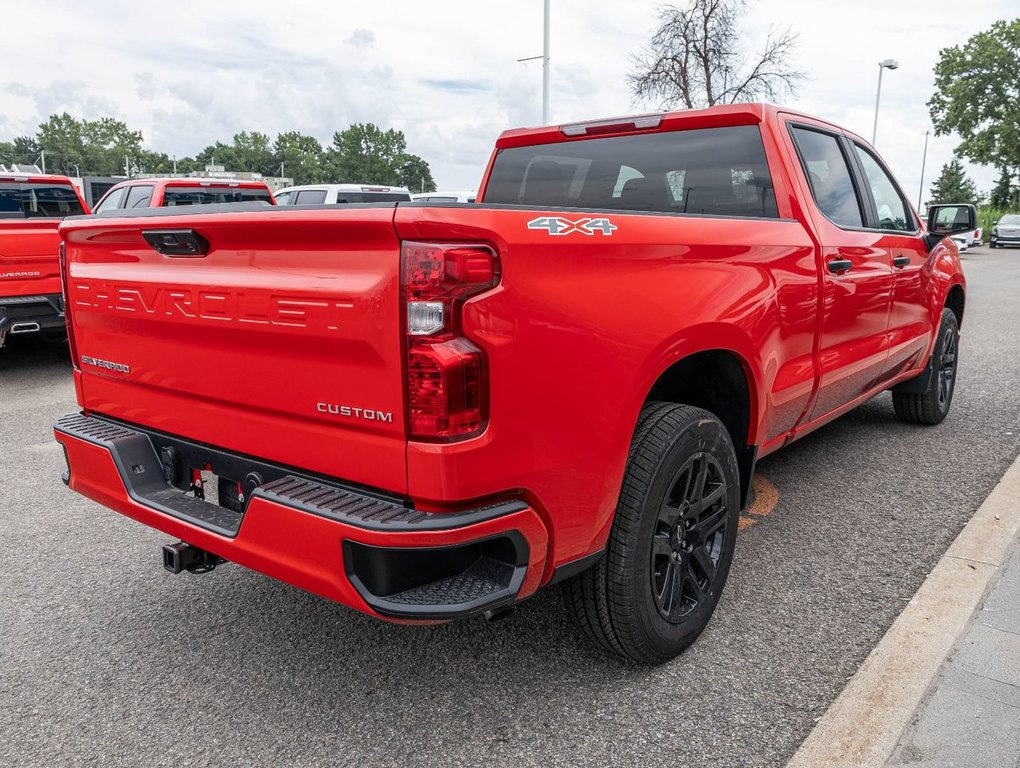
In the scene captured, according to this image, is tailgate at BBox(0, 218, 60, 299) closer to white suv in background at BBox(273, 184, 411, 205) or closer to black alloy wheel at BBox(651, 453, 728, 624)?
black alloy wheel at BBox(651, 453, 728, 624)

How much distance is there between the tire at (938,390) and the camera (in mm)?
5383

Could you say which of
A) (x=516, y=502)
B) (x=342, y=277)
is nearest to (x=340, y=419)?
(x=342, y=277)

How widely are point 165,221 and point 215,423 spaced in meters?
0.61

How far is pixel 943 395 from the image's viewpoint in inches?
222

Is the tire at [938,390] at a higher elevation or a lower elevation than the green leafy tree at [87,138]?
lower

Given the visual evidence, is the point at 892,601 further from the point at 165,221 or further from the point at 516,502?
the point at 165,221

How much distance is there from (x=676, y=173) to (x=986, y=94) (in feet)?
196

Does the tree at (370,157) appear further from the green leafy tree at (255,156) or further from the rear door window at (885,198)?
the rear door window at (885,198)

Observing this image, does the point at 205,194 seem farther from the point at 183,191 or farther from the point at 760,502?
the point at 760,502

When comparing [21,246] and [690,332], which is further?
[21,246]

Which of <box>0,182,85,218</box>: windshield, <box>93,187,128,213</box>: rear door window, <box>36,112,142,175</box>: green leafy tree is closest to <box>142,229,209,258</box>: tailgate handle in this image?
<box>0,182,85,218</box>: windshield

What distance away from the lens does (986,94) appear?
52.3 meters

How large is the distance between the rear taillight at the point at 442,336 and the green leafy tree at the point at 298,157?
114 m

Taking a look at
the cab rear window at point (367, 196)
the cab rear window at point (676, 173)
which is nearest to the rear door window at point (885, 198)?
the cab rear window at point (676, 173)
